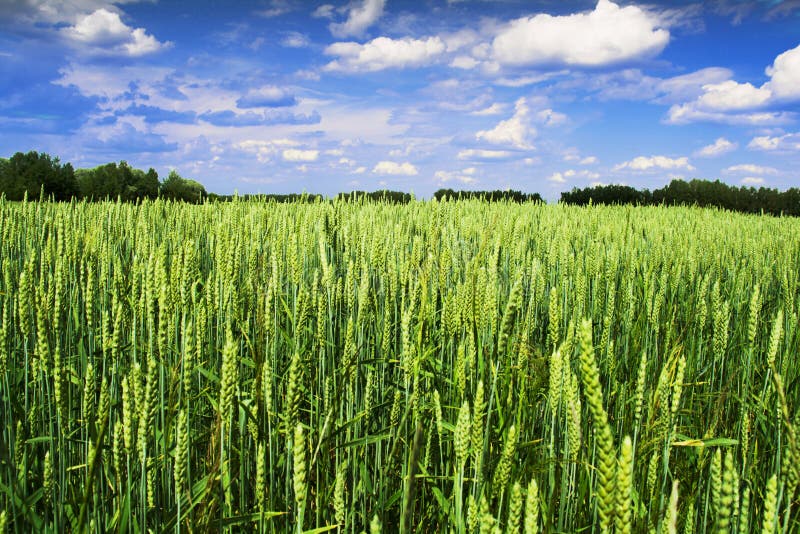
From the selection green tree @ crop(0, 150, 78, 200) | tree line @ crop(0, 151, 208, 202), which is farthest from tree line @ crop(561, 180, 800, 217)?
green tree @ crop(0, 150, 78, 200)

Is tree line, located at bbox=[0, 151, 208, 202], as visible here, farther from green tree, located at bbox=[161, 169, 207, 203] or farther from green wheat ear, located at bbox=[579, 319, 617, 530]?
green wheat ear, located at bbox=[579, 319, 617, 530]

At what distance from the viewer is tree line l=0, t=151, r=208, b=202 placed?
1273cm

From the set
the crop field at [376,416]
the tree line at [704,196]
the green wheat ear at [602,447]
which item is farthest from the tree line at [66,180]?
the green wheat ear at [602,447]

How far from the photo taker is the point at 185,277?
5.01 ft

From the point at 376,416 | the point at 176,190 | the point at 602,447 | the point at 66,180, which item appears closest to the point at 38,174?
the point at 66,180

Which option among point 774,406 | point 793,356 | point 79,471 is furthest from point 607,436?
point 793,356

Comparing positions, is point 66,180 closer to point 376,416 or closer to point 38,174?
point 38,174

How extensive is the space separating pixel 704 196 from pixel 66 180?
1868 cm

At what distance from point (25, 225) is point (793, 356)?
15.6ft

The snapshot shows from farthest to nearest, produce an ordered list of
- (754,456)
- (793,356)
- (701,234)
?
1. (701,234)
2. (793,356)
3. (754,456)

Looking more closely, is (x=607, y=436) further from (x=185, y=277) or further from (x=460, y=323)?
(x=185, y=277)

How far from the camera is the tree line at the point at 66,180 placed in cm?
1273

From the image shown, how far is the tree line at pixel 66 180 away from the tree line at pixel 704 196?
9.74 meters

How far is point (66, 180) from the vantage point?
54.4ft
